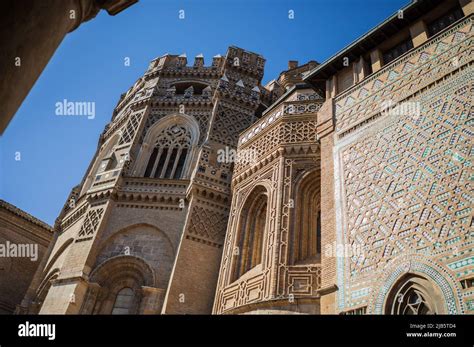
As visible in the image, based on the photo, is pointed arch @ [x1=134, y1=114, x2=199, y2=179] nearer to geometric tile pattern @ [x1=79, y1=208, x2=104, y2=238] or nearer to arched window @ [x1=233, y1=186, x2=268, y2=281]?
geometric tile pattern @ [x1=79, y1=208, x2=104, y2=238]

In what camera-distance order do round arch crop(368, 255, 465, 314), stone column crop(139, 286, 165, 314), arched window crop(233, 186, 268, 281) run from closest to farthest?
round arch crop(368, 255, 465, 314) → arched window crop(233, 186, 268, 281) → stone column crop(139, 286, 165, 314)

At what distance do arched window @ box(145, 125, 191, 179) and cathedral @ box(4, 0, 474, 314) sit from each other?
0.24 ft

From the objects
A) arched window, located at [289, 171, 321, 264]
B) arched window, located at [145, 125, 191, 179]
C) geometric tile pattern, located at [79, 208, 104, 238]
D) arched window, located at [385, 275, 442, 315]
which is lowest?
arched window, located at [385, 275, 442, 315]

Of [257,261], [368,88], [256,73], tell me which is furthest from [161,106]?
[368,88]

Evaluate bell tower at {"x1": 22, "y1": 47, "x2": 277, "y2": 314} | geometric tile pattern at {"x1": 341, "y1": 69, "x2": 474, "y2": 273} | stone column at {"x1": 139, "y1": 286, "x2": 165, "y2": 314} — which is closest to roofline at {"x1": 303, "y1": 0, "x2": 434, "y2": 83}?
geometric tile pattern at {"x1": 341, "y1": 69, "x2": 474, "y2": 273}

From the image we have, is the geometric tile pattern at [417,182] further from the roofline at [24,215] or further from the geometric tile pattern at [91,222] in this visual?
the roofline at [24,215]

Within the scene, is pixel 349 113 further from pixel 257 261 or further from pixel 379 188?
pixel 257 261

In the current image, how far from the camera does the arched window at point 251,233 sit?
1027 centimetres

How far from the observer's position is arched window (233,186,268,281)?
1027 cm

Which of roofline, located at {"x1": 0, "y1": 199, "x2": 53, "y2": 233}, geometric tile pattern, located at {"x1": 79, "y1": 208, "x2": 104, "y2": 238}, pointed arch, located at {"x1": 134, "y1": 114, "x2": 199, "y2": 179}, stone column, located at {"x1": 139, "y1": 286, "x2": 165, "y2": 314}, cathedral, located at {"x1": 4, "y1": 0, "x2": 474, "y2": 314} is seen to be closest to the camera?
cathedral, located at {"x1": 4, "y1": 0, "x2": 474, "y2": 314}

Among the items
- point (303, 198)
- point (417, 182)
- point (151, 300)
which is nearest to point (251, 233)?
point (303, 198)

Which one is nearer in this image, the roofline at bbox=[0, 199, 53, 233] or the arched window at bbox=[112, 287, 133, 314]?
the arched window at bbox=[112, 287, 133, 314]

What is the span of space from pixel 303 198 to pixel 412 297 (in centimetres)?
455

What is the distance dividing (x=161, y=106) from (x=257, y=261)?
10.6 metres
